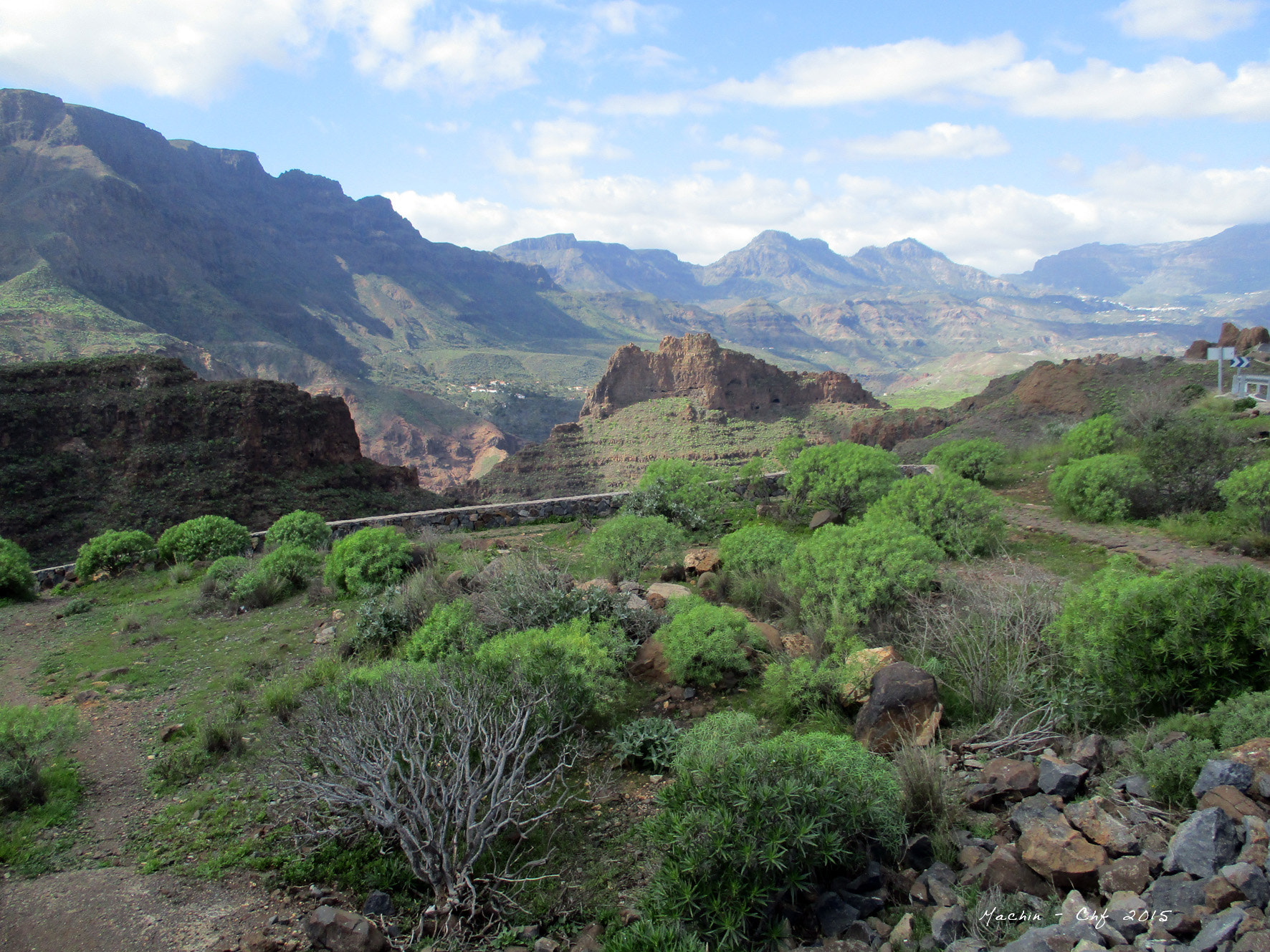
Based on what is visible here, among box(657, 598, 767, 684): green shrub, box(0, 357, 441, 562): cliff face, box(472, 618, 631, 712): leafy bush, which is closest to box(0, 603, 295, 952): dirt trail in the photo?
box(472, 618, 631, 712): leafy bush

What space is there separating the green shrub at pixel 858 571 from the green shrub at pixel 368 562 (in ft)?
17.7

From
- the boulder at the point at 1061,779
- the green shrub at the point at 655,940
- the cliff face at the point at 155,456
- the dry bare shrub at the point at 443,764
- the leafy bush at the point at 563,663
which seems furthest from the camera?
the cliff face at the point at 155,456

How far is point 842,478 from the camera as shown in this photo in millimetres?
12320

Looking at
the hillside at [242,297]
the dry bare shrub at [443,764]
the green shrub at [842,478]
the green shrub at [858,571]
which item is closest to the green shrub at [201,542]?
the dry bare shrub at [443,764]

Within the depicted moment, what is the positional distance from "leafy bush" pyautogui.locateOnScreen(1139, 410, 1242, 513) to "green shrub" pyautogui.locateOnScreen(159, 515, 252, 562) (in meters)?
16.7

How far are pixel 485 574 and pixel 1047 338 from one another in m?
226

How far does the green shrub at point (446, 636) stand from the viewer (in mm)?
6656

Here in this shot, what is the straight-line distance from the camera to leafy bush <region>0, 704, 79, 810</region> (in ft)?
15.7

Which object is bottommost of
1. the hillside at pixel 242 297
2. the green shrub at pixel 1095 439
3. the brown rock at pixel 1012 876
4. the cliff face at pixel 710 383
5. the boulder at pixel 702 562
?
the boulder at pixel 702 562

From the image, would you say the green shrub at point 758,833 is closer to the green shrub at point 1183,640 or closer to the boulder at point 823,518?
the green shrub at point 1183,640

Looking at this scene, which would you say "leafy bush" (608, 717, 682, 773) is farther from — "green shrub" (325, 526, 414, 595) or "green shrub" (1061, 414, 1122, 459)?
"green shrub" (1061, 414, 1122, 459)

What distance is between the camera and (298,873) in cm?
407

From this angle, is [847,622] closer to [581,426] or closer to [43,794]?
[43,794]

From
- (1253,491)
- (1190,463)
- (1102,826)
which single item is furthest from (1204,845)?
(1190,463)
